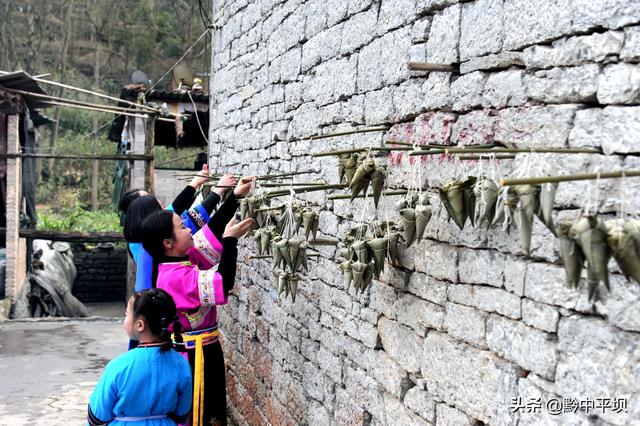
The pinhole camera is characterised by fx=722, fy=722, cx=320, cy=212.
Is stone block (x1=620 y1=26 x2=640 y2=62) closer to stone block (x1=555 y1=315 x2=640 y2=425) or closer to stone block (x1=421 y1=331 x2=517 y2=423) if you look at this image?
stone block (x1=555 y1=315 x2=640 y2=425)

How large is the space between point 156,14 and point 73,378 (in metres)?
22.8

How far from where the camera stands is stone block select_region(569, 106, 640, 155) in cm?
185

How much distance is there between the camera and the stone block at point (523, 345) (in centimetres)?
211

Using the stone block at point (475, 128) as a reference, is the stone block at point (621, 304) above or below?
below

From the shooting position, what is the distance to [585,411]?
1.95 meters

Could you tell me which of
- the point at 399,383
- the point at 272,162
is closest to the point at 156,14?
the point at 272,162

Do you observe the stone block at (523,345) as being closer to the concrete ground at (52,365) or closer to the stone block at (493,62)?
the stone block at (493,62)

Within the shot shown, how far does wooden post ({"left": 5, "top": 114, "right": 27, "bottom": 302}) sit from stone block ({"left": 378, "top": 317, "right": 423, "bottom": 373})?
28.6 feet

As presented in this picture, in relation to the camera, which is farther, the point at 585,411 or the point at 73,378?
the point at 73,378

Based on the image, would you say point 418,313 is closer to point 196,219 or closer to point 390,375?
point 390,375

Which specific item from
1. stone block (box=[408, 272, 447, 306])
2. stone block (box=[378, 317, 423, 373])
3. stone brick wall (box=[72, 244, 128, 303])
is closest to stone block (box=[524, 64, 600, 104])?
stone block (box=[408, 272, 447, 306])

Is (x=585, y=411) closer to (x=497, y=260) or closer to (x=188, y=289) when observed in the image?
(x=497, y=260)

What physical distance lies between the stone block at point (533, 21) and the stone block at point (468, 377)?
103cm

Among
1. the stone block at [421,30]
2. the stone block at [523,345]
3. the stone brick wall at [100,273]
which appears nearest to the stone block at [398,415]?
the stone block at [523,345]
